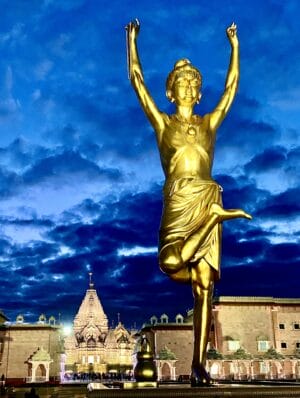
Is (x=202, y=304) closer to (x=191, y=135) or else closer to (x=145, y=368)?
(x=145, y=368)

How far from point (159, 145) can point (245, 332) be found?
34440 millimetres

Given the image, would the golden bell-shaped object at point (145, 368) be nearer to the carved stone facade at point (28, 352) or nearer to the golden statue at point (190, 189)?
the golden statue at point (190, 189)

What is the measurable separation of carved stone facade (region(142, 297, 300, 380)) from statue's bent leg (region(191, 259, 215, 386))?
31376 mm

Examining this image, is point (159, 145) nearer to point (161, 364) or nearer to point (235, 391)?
point (235, 391)

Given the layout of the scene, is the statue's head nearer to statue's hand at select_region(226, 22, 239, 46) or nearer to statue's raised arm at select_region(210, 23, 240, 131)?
statue's raised arm at select_region(210, 23, 240, 131)

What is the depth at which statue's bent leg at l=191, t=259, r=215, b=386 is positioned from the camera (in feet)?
15.5

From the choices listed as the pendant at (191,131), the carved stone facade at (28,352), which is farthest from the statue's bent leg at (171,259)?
the carved stone facade at (28,352)

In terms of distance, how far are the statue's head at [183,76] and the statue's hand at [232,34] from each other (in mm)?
781

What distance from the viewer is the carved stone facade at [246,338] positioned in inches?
1385

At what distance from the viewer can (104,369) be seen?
6562cm

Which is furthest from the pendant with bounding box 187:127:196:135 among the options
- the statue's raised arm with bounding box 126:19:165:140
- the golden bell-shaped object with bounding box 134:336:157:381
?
the golden bell-shaped object with bounding box 134:336:157:381

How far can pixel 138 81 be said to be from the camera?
5.34 metres

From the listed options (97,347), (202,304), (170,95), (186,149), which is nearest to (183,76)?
(170,95)

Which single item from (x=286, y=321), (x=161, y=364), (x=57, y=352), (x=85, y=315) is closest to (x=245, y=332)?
(x=286, y=321)
